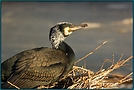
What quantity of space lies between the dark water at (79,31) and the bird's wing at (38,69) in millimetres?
1666

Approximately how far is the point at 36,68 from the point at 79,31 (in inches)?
162

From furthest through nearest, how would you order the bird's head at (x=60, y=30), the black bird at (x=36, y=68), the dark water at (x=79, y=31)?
the dark water at (x=79, y=31)
the bird's head at (x=60, y=30)
the black bird at (x=36, y=68)

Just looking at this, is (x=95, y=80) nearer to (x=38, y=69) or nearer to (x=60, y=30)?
(x=38, y=69)

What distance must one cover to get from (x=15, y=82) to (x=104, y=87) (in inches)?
31.0

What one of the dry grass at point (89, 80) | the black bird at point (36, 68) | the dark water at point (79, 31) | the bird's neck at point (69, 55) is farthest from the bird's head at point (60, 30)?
the dark water at point (79, 31)

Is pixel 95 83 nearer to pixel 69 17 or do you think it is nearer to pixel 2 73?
pixel 2 73

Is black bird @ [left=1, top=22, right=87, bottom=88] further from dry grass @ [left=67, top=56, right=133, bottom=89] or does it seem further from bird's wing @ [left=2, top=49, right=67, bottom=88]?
dry grass @ [left=67, top=56, right=133, bottom=89]

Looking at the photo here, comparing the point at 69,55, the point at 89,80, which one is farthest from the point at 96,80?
the point at 69,55

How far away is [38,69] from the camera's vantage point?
12.4 ft

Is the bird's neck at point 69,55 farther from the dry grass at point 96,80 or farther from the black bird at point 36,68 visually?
the dry grass at point 96,80

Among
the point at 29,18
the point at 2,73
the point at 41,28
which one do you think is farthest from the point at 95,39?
the point at 2,73

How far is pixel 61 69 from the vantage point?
3857mm

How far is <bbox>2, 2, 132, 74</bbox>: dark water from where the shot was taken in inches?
257

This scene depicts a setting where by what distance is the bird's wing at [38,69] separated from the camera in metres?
3.70
